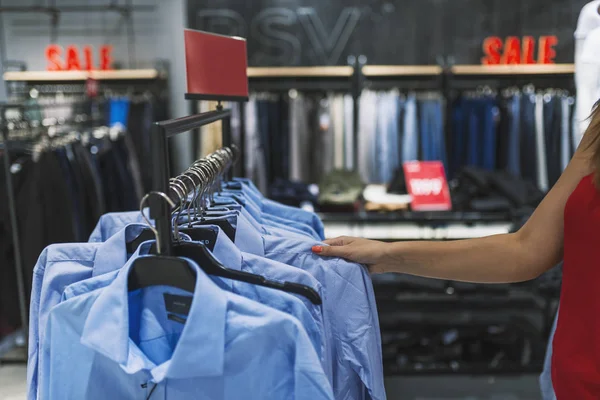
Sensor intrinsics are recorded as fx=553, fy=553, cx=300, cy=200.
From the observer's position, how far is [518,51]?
437 cm

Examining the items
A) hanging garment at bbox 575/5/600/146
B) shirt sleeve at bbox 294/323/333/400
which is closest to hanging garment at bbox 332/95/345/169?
hanging garment at bbox 575/5/600/146

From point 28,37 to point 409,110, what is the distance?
3967 mm

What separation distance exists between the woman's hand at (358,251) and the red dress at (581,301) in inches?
14.9

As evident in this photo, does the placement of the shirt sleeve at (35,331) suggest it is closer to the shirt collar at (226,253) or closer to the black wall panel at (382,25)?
the shirt collar at (226,253)

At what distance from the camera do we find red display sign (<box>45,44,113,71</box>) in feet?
16.9

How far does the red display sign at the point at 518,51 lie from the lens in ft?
14.3

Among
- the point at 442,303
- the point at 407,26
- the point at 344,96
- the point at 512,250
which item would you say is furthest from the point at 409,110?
the point at 512,250

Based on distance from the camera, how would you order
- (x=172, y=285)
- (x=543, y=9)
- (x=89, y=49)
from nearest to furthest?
(x=172, y=285)
(x=543, y=9)
(x=89, y=49)

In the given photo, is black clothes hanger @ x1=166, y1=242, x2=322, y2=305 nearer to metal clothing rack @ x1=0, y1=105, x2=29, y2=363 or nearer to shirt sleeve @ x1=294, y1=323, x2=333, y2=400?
shirt sleeve @ x1=294, y1=323, x2=333, y2=400

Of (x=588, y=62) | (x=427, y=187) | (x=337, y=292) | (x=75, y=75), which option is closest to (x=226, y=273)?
(x=337, y=292)

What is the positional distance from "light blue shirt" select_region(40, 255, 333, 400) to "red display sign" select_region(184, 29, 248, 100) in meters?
0.59

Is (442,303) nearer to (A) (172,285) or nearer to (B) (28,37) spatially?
(A) (172,285)

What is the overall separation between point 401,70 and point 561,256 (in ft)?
10.9

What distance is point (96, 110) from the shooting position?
486 centimetres
